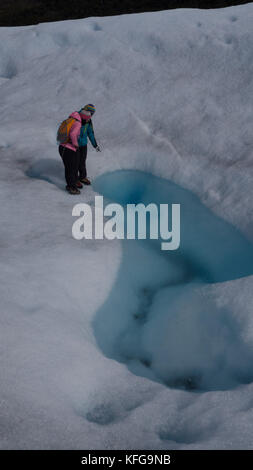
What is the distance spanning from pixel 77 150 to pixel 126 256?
2.49m

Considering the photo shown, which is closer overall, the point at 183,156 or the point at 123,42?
the point at 183,156

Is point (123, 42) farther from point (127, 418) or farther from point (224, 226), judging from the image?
point (127, 418)

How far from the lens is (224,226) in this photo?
6.18 metres

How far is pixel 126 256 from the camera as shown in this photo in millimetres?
5812

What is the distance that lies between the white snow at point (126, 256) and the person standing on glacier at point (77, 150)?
0.88 feet

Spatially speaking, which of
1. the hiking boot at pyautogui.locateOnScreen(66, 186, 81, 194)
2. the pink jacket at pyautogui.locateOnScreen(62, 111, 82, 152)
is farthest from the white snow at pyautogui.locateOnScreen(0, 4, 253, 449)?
the pink jacket at pyautogui.locateOnScreen(62, 111, 82, 152)

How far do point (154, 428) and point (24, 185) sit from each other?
533 centimetres

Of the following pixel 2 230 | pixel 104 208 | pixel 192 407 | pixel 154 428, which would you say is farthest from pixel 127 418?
pixel 104 208

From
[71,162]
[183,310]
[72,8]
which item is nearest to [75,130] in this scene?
[71,162]

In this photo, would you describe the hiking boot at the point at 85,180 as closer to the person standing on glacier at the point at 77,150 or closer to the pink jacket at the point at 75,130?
the person standing on glacier at the point at 77,150

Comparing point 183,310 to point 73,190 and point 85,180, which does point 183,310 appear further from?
point 85,180

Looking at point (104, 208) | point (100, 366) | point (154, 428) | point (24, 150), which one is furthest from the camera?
point (24, 150)

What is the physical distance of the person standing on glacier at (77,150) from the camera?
6.88 meters

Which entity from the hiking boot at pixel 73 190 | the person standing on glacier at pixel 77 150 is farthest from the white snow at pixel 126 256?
the person standing on glacier at pixel 77 150
